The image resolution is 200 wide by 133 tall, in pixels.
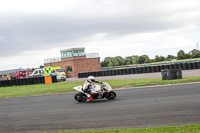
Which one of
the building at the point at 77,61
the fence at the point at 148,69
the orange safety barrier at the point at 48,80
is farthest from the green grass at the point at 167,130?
the building at the point at 77,61

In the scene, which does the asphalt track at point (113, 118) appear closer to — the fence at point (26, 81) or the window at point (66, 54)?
the fence at point (26, 81)

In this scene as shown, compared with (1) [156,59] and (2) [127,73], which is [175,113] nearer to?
(2) [127,73]

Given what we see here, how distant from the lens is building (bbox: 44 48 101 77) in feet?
180

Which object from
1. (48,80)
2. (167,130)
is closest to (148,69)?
(48,80)

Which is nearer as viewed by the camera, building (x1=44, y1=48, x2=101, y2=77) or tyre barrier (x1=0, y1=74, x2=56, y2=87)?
tyre barrier (x1=0, y1=74, x2=56, y2=87)

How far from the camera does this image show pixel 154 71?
3712cm

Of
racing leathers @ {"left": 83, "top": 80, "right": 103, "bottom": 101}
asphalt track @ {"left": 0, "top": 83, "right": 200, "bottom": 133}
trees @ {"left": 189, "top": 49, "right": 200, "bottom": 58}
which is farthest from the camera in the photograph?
trees @ {"left": 189, "top": 49, "right": 200, "bottom": 58}

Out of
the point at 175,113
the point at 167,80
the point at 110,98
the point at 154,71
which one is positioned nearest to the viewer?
the point at 175,113

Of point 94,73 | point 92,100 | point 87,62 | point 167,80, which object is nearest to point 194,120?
point 92,100

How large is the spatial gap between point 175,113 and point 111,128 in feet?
8.02

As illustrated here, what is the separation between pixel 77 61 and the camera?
55.4 m

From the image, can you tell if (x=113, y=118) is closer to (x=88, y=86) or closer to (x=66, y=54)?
(x=88, y=86)

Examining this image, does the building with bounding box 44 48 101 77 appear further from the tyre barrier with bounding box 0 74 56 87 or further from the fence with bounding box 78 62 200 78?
the tyre barrier with bounding box 0 74 56 87

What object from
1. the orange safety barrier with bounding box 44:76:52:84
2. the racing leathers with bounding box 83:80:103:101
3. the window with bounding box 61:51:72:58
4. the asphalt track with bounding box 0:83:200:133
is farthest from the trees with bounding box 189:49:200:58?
the asphalt track with bounding box 0:83:200:133
